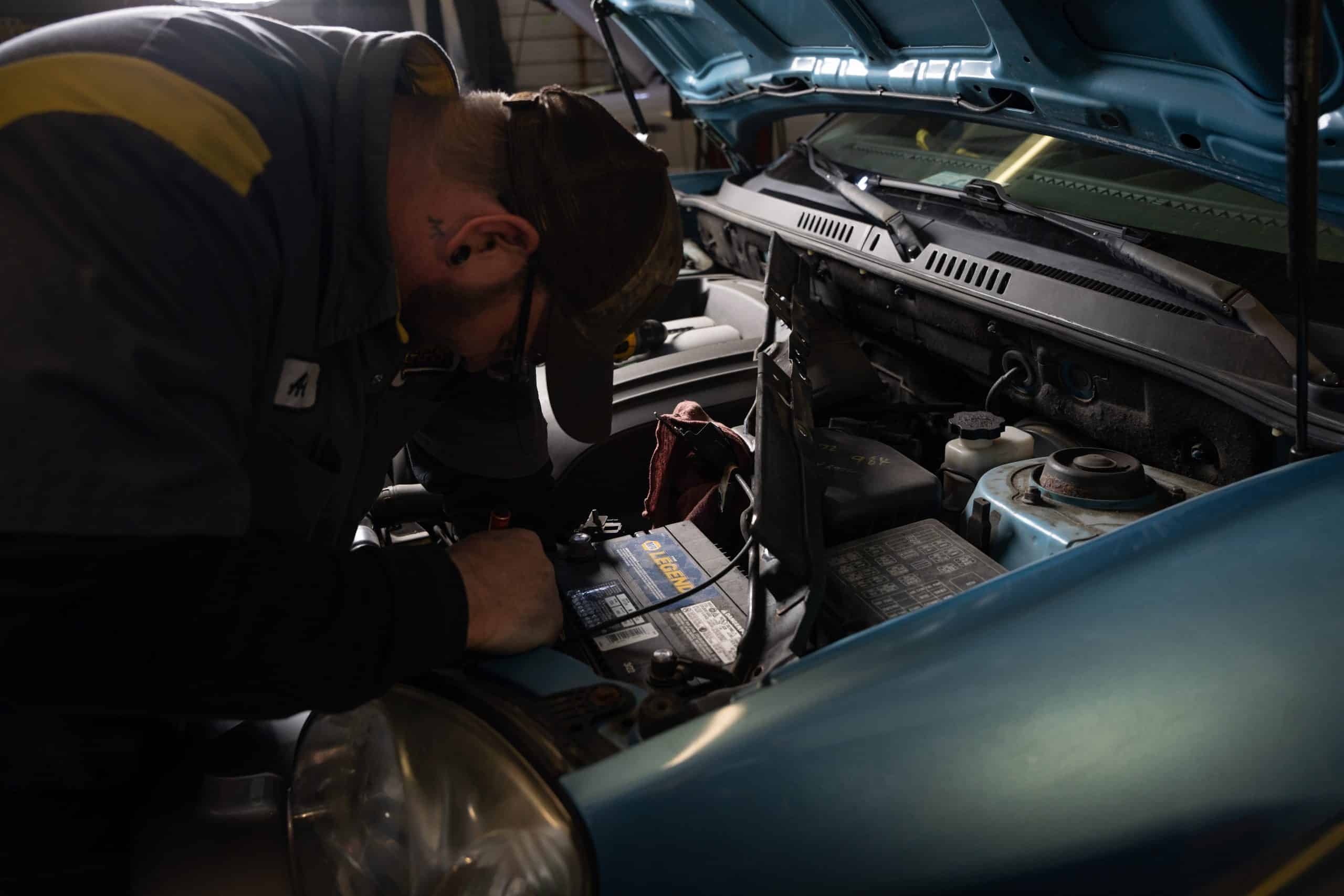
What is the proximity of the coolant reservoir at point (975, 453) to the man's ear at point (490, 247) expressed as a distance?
0.69 metres

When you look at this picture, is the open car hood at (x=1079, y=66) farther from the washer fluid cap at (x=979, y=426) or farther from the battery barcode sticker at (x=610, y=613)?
the battery barcode sticker at (x=610, y=613)

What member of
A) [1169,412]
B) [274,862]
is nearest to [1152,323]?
[1169,412]

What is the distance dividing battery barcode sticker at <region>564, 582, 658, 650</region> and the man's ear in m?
0.39

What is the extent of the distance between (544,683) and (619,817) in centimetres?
20

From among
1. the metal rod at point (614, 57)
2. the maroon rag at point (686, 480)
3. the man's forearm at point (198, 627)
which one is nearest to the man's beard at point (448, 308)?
the man's forearm at point (198, 627)

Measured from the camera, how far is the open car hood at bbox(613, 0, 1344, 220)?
0.99 meters

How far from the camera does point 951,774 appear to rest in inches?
27.0

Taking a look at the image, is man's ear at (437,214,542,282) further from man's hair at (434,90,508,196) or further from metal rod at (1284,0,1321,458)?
metal rod at (1284,0,1321,458)

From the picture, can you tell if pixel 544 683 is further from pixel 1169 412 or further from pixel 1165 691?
pixel 1169 412

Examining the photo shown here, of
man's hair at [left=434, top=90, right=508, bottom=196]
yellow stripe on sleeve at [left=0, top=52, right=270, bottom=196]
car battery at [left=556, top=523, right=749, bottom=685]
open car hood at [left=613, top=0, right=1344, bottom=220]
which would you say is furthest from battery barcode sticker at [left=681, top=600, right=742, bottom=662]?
open car hood at [left=613, top=0, right=1344, bottom=220]

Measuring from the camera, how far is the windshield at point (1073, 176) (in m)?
1.29

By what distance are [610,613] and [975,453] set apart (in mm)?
568

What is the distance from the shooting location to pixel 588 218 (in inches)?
36.7

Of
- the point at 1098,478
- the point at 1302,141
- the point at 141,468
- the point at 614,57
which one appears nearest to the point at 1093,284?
the point at 1098,478
